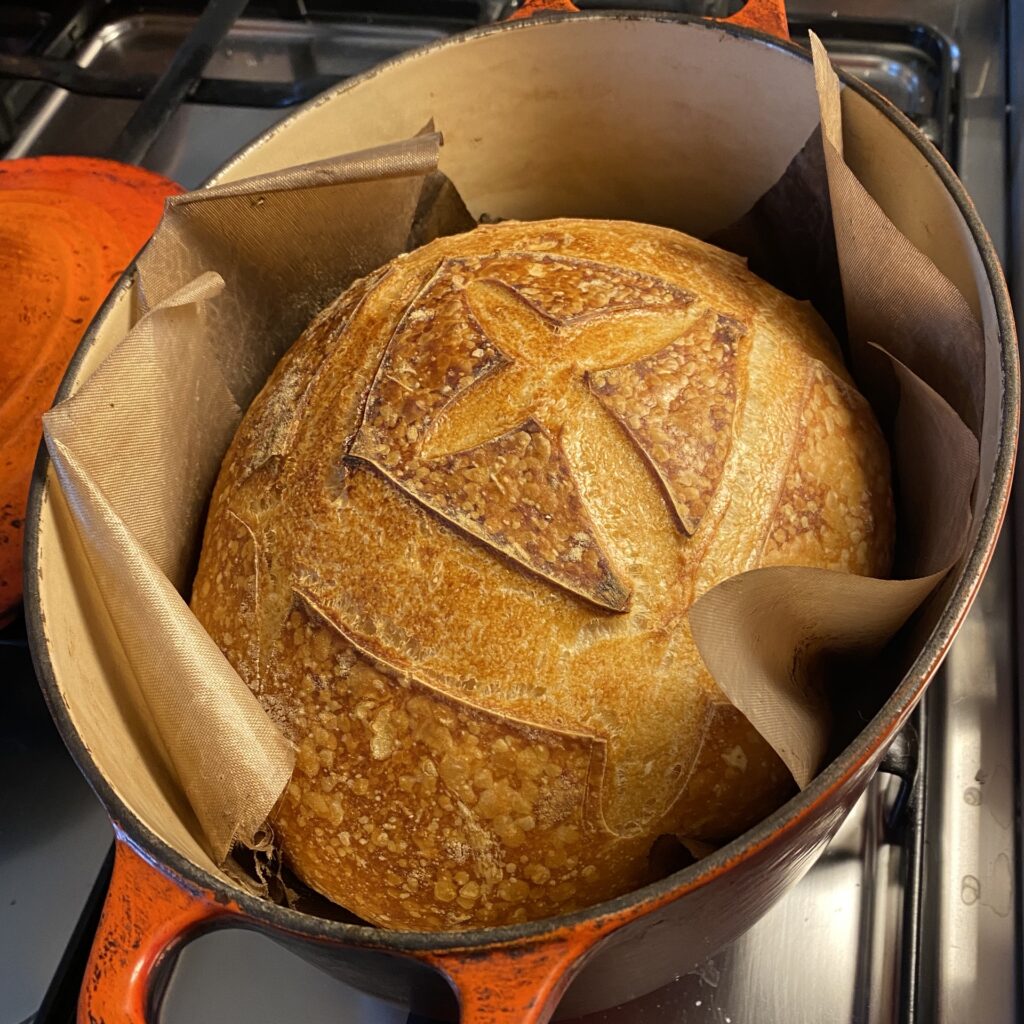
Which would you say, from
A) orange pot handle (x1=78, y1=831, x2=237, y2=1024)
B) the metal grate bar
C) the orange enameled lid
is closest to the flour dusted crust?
orange pot handle (x1=78, y1=831, x2=237, y2=1024)

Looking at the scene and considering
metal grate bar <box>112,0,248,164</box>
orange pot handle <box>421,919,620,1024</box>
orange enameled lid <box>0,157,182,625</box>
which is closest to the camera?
orange pot handle <box>421,919,620,1024</box>

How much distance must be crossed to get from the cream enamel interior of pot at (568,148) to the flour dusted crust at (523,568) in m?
0.10

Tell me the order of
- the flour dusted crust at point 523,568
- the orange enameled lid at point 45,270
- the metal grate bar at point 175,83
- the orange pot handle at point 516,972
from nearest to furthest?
the orange pot handle at point 516,972
the flour dusted crust at point 523,568
the orange enameled lid at point 45,270
the metal grate bar at point 175,83

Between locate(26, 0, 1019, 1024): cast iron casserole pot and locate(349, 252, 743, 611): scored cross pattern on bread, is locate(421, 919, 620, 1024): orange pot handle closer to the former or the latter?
locate(26, 0, 1019, 1024): cast iron casserole pot

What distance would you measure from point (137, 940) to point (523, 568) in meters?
0.31

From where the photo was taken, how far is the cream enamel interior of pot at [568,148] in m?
0.65

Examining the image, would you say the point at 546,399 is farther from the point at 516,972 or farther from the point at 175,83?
the point at 175,83

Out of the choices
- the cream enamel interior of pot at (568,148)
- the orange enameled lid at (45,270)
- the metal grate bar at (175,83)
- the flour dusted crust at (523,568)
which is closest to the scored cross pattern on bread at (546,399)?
the flour dusted crust at (523,568)

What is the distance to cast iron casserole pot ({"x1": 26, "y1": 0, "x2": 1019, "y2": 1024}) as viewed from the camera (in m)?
0.47

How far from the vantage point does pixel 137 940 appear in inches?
20.7

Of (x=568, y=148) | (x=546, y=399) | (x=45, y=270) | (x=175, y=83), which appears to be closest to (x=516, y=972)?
(x=546, y=399)

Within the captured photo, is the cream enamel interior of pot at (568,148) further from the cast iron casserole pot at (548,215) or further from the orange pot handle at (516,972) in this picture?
the orange pot handle at (516,972)

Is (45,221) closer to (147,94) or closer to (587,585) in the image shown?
(147,94)

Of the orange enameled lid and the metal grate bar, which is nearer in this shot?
the orange enameled lid
